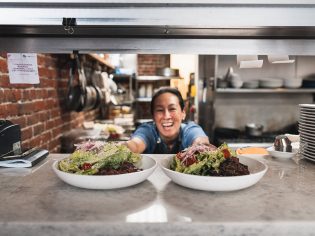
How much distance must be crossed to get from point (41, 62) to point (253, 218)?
7.66 feet

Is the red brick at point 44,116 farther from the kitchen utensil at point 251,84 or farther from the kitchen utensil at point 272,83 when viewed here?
the kitchen utensil at point 272,83

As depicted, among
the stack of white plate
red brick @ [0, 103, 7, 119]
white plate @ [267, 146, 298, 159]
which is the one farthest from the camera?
red brick @ [0, 103, 7, 119]

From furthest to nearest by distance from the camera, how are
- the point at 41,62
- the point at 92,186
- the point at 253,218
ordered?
the point at 41,62, the point at 92,186, the point at 253,218

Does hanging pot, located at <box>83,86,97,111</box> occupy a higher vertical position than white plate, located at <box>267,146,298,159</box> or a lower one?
higher

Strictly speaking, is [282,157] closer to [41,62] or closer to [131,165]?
[131,165]

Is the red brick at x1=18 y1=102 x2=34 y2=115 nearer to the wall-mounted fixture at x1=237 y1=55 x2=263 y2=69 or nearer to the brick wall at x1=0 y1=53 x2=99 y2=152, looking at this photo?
the brick wall at x1=0 y1=53 x2=99 y2=152

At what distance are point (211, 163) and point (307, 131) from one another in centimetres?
62

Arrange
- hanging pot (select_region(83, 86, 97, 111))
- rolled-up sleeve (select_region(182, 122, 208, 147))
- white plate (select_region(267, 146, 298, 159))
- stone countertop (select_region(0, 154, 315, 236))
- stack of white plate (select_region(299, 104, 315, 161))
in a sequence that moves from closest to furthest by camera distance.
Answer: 1. stone countertop (select_region(0, 154, 315, 236))
2. stack of white plate (select_region(299, 104, 315, 161))
3. white plate (select_region(267, 146, 298, 159))
4. rolled-up sleeve (select_region(182, 122, 208, 147))
5. hanging pot (select_region(83, 86, 97, 111))

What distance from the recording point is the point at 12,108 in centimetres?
199

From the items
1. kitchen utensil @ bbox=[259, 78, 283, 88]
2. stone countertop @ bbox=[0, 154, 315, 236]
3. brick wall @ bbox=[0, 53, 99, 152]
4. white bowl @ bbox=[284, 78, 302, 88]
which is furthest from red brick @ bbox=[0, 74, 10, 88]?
white bowl @ bbox=[284, 78, 302, 88]

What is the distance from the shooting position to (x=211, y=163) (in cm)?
110

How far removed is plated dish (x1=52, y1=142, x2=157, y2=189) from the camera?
1.03 m

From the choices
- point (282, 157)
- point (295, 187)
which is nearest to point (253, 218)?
point (295, 187)

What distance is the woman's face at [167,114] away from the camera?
96.3 inches
